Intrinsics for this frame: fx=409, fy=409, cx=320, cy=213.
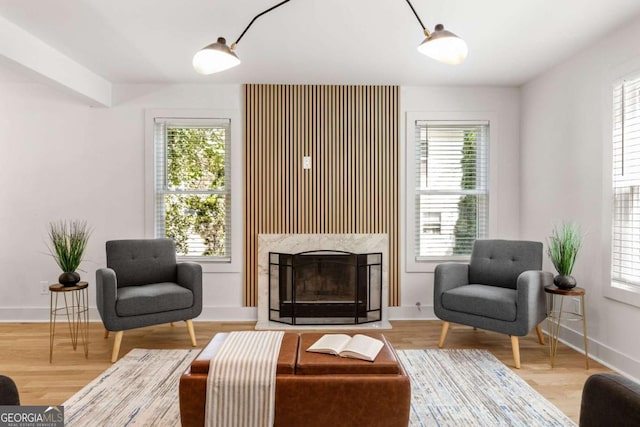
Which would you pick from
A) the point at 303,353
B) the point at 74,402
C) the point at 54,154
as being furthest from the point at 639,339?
the point at 54,154

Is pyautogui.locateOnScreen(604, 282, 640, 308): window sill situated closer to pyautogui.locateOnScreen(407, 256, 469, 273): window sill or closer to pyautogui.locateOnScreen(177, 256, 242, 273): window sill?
pyautogui.locateOnScreen(407, 256, 469, 273): window sill

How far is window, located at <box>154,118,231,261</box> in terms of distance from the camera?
442cm

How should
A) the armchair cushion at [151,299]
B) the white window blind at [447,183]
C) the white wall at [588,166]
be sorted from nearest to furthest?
the white wall at [588,166] < the armchair cushion at [151,299] < the white window blind at [447,183]

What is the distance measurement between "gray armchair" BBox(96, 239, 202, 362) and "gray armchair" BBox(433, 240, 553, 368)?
A: 2158 millimetres

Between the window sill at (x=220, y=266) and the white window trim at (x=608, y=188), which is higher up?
the white window trim at (x=608, y=188)

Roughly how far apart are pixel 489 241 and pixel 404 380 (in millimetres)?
2324

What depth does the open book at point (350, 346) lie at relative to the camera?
2074 millimetres

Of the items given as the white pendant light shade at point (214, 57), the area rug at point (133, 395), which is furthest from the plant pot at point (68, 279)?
the white pendant light shade at point (214, 57)

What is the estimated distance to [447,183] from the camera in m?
4.50

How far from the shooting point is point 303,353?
2.11 metres

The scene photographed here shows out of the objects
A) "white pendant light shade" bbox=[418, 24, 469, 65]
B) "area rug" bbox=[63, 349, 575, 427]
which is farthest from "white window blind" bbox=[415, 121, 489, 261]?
"white pendant light shade" bbox=[418, 24, 469, 65]

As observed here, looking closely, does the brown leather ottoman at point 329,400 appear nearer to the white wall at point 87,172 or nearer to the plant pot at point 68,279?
the plant pot at point 68,279

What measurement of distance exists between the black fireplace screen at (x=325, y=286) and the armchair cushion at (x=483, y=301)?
40.0 inches

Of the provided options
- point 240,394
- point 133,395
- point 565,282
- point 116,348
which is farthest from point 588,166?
point 116,348
